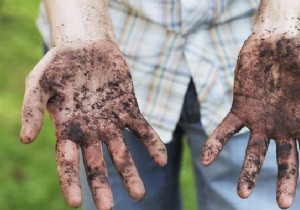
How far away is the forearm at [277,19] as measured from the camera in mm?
1882

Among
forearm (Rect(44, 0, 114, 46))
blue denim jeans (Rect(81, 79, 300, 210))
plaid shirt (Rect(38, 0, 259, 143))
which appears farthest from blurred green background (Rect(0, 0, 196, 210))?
forearm (Rect(44, 0, 114, 46))

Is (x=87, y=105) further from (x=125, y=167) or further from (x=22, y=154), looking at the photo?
(x=22, y=154)

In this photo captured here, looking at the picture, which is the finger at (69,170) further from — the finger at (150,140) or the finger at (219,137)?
the finger at (219,137)

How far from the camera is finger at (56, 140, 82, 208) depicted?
168cm

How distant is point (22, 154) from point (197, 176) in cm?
142

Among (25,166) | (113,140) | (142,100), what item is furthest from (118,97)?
(25,166)

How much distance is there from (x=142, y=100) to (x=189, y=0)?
0.28 metres

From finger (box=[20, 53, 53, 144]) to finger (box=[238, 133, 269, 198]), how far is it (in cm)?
43

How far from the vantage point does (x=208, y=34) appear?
6.65 feet

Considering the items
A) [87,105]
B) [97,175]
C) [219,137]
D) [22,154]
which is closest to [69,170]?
[97,175]

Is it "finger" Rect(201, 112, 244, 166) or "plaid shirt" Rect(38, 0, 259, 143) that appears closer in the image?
"finger" Rect(201, 112, 244, 166)

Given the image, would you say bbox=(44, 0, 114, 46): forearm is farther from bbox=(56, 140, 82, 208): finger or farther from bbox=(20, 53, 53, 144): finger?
bbox=(56, 140, 82, 208): finger

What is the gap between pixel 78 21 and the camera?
1912 millimetres

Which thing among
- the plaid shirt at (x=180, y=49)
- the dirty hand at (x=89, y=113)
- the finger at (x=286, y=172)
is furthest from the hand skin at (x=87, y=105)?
the finger at (x=286, y=172)
